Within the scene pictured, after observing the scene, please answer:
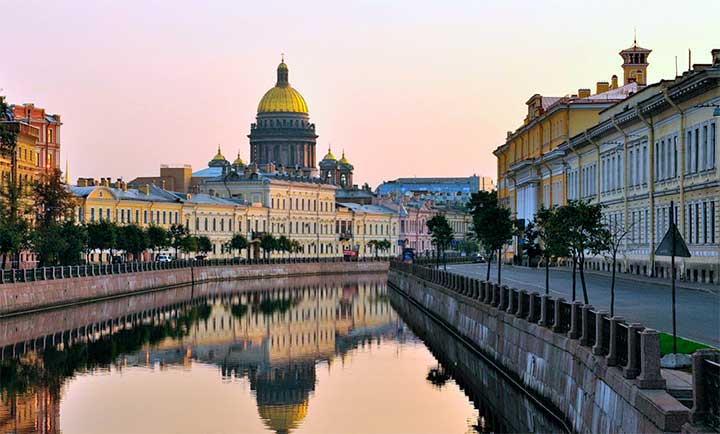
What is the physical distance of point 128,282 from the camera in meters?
73.6

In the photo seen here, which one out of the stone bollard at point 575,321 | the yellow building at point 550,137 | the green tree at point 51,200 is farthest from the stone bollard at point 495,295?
the green tree at point 51,200

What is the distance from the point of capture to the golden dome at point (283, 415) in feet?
88.2

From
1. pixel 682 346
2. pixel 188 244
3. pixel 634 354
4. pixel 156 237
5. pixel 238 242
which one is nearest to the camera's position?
pixel 634 354

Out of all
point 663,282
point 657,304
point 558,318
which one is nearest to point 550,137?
point 663,282

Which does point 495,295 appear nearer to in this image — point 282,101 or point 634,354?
point 634,354

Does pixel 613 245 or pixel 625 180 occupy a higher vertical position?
pixel 625 180

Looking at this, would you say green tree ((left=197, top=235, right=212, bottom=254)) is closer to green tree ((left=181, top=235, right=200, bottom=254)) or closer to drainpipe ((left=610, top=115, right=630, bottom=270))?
green tree ((left=181, top=235, right=200, bottom=254))

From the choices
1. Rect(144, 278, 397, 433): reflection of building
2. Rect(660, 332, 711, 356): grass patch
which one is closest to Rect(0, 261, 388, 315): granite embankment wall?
Rect(144, 278, 397, 433): reflection of building

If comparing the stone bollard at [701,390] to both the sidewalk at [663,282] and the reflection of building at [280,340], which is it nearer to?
the reflection of building at [280,340]

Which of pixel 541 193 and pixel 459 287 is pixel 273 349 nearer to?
pixel 459 287

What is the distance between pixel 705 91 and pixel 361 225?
123 metres

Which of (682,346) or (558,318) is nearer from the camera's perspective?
(682,346)

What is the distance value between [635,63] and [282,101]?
345 feet

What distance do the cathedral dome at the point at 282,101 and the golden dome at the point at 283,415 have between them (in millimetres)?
159710
